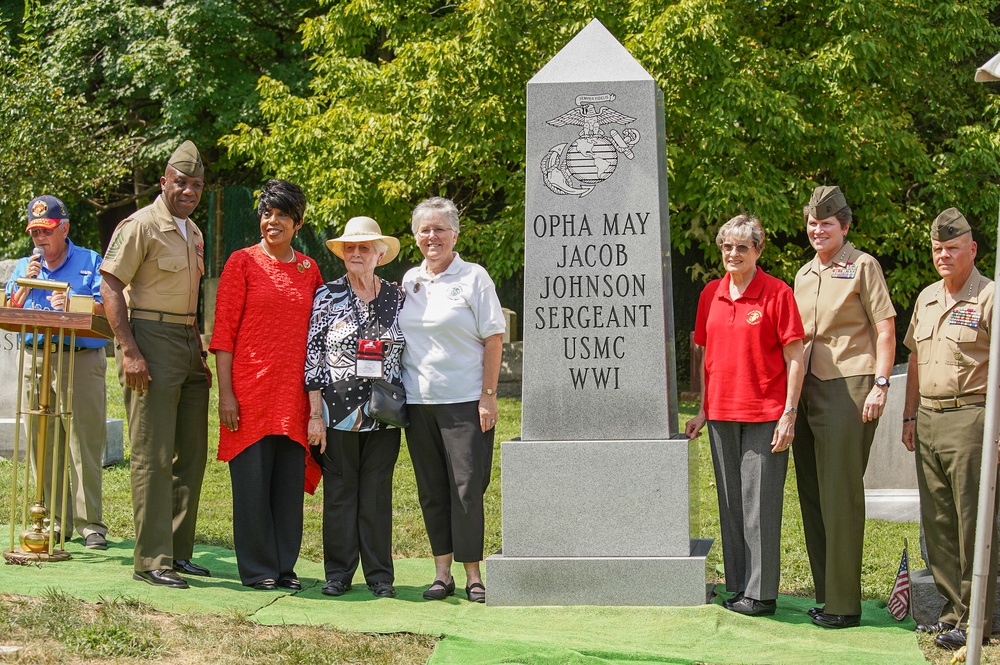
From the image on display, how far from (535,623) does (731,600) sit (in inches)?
37.5

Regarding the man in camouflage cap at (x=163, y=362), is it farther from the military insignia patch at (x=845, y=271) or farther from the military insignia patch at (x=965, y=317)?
the military insignia patch at (x=965, y=317)

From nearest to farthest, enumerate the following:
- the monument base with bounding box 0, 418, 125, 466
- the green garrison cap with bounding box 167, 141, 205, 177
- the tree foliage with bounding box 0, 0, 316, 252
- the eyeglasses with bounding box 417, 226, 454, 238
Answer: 1. the eyeglasses with bounding box 417, 226, 454, 238
2. the green garrison cap with bounding box 167, 141, 205, 177
3. the monument base with bounding box 0, 418, 125, 466
4. the tree foliage with bounding box 0, 0, 316, 252

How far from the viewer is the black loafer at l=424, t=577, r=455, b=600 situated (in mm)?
5703

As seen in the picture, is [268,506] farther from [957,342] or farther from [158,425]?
[957,342]

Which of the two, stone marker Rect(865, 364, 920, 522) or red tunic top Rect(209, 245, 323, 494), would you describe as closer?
red tunic top Rect(209, 245, 323, 494)

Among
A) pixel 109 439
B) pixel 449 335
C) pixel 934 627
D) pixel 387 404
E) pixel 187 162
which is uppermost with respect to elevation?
pixel 187 162

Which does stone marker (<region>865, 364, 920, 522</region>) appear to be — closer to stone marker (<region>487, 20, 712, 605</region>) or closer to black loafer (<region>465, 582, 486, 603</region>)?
stone marker (<region>487, 20, 712, 605</region>)

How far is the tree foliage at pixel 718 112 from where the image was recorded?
13.2m

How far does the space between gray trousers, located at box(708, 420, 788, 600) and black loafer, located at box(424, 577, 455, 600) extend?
1316 mm

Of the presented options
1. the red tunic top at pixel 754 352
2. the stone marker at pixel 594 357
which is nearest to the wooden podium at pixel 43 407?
the stone marker at pixel 594 357

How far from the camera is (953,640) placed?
Answer: 16.5 ft

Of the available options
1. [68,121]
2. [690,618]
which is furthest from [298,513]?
[68,121]

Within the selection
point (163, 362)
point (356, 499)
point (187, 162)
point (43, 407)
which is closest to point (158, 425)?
point (163, 362)

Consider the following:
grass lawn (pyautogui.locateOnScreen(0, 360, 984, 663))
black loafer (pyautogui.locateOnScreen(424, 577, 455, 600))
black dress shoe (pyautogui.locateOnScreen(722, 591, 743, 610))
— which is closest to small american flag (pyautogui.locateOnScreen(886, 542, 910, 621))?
grass lawn (pyautogui.locateOnScreen(0, 360, 984, 663))
